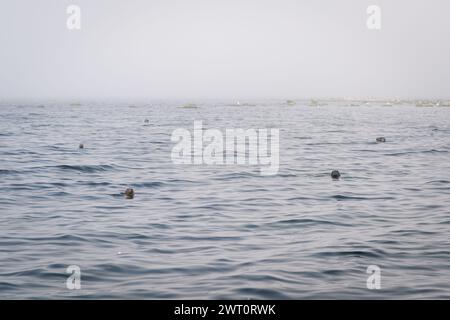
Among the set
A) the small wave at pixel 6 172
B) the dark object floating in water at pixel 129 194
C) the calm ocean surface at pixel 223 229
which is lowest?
the calm ocean surface at pixel 223 229

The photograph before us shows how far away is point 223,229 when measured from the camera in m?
17.3

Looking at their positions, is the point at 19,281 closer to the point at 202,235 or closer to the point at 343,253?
the point at 202,235

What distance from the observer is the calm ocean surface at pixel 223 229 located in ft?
39.2

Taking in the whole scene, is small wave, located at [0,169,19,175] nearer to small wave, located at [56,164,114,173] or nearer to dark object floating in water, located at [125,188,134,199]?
small wave, located at [56,164,114,173]

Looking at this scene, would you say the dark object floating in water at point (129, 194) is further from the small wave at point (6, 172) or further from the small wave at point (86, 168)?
the small wave at point (6, 172)

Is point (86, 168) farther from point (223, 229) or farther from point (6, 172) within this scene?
point (223, 229)

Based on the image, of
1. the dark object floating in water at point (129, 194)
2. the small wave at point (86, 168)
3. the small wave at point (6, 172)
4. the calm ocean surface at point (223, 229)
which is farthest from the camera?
the small wave at point (86, 168)

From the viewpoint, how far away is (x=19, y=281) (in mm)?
12094

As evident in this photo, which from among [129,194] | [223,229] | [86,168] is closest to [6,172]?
[86,168]

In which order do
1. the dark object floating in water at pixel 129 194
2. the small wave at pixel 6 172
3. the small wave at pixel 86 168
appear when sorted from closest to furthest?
the dark object floating in water at pixel 129 194
the small wave at pixel 6 172
the small wave at pixel 86 168

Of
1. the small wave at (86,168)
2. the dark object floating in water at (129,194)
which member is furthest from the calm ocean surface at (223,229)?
the dark object floating in water at (129,194)

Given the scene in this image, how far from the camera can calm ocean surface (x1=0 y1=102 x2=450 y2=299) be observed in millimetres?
11961
